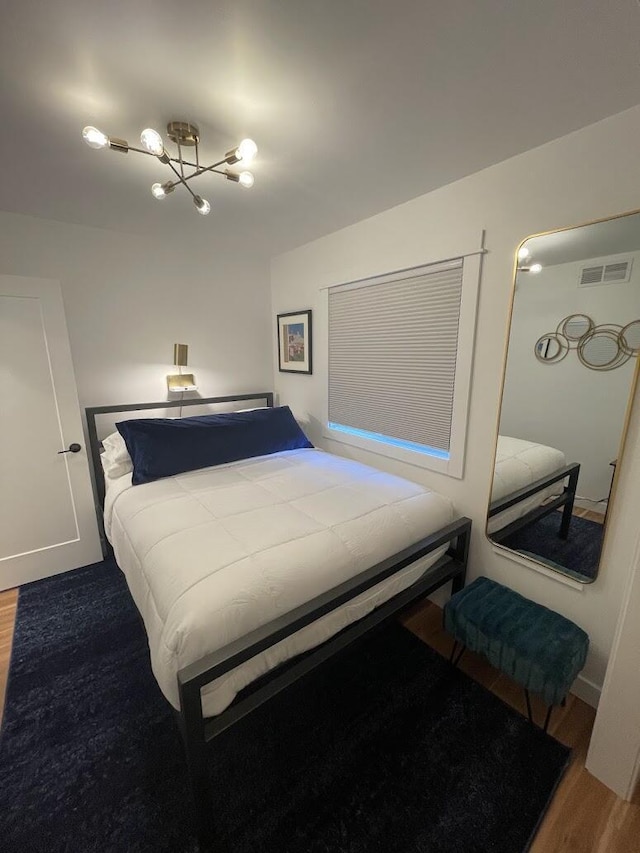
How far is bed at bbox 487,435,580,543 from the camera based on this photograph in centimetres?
166

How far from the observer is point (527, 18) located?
923 mm

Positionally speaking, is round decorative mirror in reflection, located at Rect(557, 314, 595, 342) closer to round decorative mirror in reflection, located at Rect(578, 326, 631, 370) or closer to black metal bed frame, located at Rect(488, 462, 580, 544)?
round decorative mirror in reflection, located at Rect(578, 326, 631, 370)


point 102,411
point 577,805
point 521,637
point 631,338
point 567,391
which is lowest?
point 577,805

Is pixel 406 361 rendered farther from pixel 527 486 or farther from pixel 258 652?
pixel 258 652

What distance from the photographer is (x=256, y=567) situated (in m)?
1.30

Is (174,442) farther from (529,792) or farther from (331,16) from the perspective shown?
(529,792)

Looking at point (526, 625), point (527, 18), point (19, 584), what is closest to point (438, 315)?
point (527, 18)

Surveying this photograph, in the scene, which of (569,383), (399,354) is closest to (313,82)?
(399,354)

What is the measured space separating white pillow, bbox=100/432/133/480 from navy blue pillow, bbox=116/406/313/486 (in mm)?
70

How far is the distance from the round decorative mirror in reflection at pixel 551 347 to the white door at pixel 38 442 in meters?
2.82

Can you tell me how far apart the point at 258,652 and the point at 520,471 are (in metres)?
1.52

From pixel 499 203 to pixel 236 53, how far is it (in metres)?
1.27

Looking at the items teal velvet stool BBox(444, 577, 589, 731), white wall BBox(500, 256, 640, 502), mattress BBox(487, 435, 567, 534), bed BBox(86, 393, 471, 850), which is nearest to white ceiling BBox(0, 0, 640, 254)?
white wall BBox(500, 256, 640, 502)

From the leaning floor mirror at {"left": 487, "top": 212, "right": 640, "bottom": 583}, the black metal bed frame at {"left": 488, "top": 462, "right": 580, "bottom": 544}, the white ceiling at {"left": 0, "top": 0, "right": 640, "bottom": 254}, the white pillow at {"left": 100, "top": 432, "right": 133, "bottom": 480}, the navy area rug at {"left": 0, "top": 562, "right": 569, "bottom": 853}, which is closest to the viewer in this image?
the white ceiling at {"left": 0, "top": 0, "right": 640, "bottom": 254}
